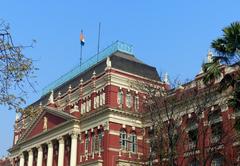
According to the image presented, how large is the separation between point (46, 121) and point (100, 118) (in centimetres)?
1135

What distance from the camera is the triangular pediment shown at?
2046 inches

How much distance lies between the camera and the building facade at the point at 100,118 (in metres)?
45.5

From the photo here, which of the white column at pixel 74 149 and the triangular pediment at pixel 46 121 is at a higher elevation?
the triangular pediment at pixel 46 121

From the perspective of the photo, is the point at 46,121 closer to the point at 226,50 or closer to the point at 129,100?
the point at 129,100

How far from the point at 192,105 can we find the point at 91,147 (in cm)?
1418

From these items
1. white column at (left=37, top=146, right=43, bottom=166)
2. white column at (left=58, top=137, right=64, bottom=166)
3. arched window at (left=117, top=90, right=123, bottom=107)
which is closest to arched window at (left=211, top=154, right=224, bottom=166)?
arched window at (left=117, top=90, right=123, bottom=107)

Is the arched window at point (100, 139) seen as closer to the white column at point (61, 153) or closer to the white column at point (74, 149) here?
the white column at point (74, 149)

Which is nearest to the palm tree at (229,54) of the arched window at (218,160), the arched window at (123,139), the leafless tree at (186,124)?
the leafless tree at (186,124)

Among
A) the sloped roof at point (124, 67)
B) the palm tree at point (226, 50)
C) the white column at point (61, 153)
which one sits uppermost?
the sloped roof at point (124, 67)

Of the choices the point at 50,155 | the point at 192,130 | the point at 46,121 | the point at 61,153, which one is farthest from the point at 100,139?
the point at 46,121

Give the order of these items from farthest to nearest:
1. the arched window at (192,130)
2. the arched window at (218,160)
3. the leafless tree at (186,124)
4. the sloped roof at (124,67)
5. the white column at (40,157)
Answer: the white column at (40,157) < the sloped roof at (124,67) < the arched window at (192,130) < the arched window at (218,160) < the leafless tree at (186,124)

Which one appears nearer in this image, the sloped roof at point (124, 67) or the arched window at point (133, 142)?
the arched window at point (133, 142)

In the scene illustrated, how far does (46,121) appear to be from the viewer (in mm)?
55406

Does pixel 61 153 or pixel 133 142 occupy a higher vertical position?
pixel 133 142
